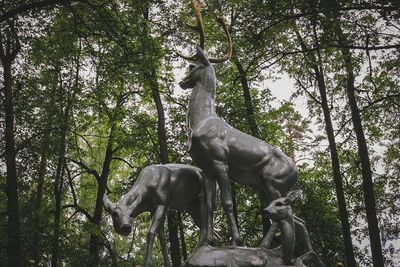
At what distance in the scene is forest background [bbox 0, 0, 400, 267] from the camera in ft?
38.0

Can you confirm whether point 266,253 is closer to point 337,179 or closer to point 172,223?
point 337,179

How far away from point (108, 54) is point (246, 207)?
38.6 ft

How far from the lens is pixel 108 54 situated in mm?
12617

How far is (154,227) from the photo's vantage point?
22.7 feet

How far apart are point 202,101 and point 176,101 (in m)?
13.9

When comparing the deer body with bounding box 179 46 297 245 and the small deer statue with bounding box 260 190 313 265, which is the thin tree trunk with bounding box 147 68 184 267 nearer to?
the deer body with bounding box 179 46 297 245

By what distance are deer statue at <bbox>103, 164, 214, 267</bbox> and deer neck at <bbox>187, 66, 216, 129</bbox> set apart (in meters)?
0.81

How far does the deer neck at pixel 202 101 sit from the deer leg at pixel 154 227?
133cm

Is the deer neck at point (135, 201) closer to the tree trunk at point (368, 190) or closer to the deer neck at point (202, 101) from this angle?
the deer neck at point (202, 101)

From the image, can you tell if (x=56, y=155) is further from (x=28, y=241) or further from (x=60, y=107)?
(x=28, y=241)

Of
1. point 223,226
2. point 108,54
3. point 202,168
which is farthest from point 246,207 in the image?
point 202,168

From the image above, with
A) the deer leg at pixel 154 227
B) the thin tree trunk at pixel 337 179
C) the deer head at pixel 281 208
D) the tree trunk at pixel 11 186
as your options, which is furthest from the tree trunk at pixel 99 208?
the deer head at pixel 281 208

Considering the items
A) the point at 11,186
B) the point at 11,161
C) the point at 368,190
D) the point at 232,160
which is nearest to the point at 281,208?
the point at 232,160

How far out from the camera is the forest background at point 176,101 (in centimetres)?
1159
